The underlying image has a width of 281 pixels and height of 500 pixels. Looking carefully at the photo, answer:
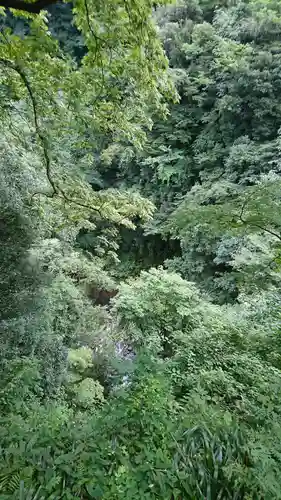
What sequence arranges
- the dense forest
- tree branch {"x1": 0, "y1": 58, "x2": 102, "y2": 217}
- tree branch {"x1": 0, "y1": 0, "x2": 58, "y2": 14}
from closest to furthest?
tree branch {"x1": 0, "y1": 0, "x2": 58, "y2": 14}, the dense forest, tree branch {"x1": 0, "y1": 58, "x2": 102, "y2": 217}

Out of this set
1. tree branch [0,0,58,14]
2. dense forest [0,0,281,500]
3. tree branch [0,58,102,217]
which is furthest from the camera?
tree branch [0,58,102,217]

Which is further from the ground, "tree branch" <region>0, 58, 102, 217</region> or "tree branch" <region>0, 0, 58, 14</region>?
"tree branch" <region>0, 0, 58, 14</region>

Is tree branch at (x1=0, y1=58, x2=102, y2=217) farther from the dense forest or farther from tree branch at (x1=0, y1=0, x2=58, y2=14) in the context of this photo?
tree branch at (x1=0, y1=0, x2=58, y2=14)

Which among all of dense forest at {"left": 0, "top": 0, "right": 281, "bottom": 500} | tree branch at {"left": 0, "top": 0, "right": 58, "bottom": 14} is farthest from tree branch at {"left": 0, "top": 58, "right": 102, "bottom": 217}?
tree branch at {"left": 0, "top": 0, "right": 58, "bottom": 14}

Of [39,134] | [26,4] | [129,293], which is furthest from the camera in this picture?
[129,293]

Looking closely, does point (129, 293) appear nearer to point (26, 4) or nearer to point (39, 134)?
point (39, 134)

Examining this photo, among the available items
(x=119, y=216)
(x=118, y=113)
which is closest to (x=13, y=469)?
(x=119, y=216)

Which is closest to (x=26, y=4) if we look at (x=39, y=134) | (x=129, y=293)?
(x=39, y=134)

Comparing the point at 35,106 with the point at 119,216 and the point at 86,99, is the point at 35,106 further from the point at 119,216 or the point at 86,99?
the point at 119,216

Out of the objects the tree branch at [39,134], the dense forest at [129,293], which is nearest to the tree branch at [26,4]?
the dense forest at [129,293]

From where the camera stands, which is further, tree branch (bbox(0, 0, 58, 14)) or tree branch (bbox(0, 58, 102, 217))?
tree branch (bbox(0, 58, 102, 217))

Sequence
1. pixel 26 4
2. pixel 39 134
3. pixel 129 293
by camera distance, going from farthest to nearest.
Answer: pixel 129 293, pixel 39 134, pixel 26 4
